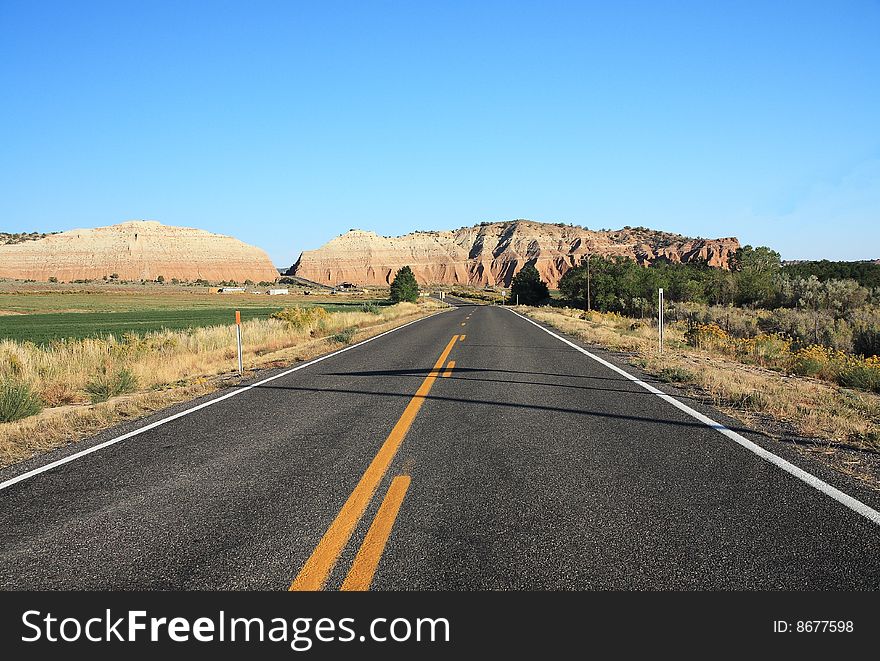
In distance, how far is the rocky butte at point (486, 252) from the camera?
533ft

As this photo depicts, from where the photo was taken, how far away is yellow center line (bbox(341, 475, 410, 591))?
3057 millimetres

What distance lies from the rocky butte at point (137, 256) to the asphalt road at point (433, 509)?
164177mm

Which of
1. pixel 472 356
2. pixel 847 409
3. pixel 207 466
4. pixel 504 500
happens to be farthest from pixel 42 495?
pixel 472 356

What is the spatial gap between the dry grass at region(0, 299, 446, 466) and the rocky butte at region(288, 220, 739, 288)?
479 ft

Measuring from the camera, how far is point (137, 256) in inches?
6324

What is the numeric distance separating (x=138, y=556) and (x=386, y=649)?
179 cm

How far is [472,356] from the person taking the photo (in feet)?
50.2

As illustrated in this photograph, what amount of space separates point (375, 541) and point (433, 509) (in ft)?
2.28

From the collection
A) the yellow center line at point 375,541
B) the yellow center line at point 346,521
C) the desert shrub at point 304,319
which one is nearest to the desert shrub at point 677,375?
the yellow center line at point 346,521

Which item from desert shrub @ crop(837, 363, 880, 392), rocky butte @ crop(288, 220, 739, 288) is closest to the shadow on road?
desert shrub @ crop(837, 363, 880, 392)

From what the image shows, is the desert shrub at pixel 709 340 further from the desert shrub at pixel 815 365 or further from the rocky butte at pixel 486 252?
the rocky butte at pixel 486 252

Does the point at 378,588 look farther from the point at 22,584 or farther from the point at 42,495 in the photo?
the point at 42,495

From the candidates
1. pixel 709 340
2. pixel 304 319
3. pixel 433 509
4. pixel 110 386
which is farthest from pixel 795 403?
pixel 304 319

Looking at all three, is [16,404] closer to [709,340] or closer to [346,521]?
[346,521]
